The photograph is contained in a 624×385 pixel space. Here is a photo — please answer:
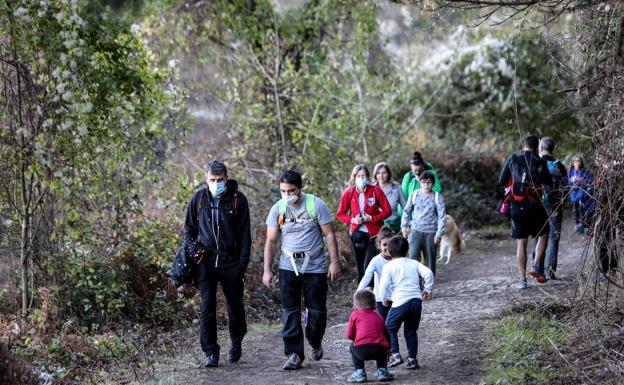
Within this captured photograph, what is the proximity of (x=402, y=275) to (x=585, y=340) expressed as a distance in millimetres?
1947

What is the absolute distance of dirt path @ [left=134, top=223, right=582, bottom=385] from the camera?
8.07 meters

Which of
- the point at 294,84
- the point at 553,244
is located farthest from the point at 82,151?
the point at 294,84

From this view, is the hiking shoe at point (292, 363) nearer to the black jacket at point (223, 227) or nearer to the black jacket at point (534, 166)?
the black jacket at point (223, 227)

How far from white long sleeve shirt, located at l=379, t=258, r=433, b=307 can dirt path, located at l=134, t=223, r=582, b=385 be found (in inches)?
30.1

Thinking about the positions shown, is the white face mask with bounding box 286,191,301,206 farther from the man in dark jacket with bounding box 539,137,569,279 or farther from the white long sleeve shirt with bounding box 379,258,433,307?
the man in dark jacket with bounding box 539,137,569,279

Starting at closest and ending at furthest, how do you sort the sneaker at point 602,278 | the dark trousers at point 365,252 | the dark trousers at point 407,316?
the dark trousers at point 407,316, the sneaker at point 602,278, the dark trousers at point 365,252

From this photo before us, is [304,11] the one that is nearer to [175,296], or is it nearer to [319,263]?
[175,296]

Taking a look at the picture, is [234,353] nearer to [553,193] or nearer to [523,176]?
[523,176]

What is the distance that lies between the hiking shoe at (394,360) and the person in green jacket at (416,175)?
3.87 metres

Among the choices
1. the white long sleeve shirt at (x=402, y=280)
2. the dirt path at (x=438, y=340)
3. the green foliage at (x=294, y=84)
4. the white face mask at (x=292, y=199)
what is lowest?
the dirt path at (x=438, y=340)

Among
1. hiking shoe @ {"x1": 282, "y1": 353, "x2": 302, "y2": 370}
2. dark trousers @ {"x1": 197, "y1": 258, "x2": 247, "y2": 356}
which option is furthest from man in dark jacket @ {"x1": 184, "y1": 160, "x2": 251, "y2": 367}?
hiking shoe @ {"x1": 282, "y1": 353, "x2": 302, "y2": 370}

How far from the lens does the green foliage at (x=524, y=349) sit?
764 centimetres

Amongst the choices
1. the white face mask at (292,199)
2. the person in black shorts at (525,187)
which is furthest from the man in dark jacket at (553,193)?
the white face mask at (292,199)

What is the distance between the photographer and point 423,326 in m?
10.5
